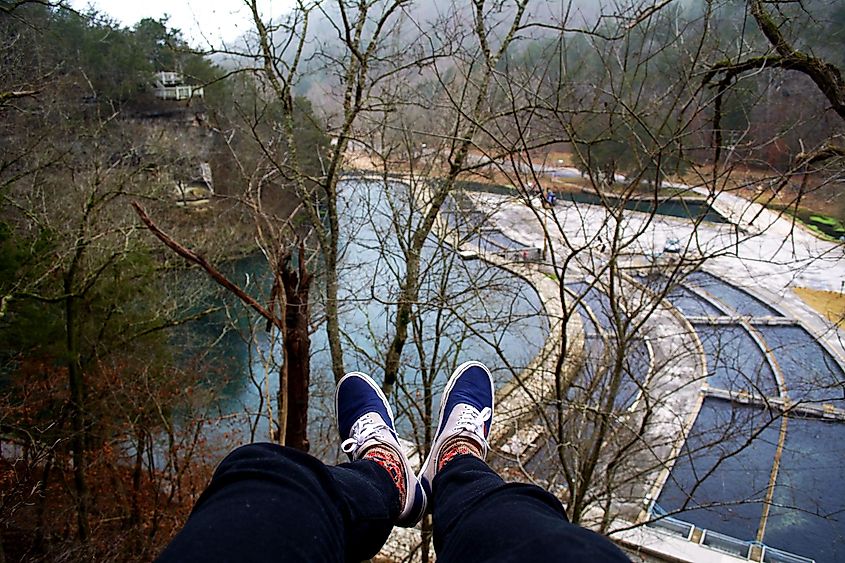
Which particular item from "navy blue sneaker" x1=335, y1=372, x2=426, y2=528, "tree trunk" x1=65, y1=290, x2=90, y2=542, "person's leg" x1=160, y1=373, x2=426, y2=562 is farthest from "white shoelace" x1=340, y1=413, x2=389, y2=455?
"tree trunk" x1=65, y1=290, x2=90, y2=542

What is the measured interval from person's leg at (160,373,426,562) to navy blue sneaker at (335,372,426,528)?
110 millimetres

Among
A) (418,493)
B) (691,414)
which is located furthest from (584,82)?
(691,414)

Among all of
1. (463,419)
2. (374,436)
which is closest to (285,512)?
(374,436)

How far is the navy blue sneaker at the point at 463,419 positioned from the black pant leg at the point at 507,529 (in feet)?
1.82

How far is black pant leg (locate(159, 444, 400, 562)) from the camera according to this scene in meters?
0.85

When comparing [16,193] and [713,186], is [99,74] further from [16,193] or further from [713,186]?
[713,186]

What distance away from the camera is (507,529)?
0.97 m

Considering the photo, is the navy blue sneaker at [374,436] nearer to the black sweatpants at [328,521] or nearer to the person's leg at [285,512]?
the person's leg at [285,512]

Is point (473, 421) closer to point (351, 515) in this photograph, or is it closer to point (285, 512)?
point (351, 515)

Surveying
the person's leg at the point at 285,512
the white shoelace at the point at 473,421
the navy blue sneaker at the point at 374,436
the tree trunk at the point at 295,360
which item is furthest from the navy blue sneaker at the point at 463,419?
the tree trunk at the point at 295,360

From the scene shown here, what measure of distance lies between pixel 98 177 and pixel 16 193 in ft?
5.42

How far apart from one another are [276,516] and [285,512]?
0.03m

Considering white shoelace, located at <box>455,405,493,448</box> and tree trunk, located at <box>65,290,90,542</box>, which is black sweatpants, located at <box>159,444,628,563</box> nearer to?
Answer: white shoelace, located at <box>455,405,493,448</box>

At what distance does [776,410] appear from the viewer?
2.84 m
